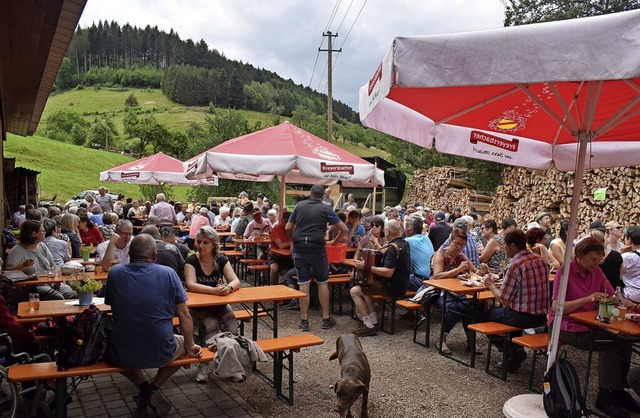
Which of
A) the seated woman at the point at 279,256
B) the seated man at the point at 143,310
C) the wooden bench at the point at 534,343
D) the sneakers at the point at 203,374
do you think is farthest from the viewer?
the seated woman at the point at 279,256

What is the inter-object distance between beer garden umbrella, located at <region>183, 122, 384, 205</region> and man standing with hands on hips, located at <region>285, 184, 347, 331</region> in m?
0.59

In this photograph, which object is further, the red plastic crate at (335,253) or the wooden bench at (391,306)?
the red plastic crate at (335,253)

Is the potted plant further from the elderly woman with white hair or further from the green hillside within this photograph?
the green hillside

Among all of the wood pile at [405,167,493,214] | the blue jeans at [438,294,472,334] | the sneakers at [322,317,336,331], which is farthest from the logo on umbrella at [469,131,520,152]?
the wood pile at [405,167,493,214]

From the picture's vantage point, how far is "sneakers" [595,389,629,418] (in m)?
3.96

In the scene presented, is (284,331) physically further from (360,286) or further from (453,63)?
(453,63)

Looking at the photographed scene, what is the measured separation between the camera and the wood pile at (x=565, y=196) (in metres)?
11.0

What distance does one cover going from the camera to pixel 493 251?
6801 mm

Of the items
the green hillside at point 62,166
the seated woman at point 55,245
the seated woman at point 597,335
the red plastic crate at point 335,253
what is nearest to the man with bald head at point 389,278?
the red plastic crate at point 335,253

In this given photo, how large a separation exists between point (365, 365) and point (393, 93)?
7.28 feet

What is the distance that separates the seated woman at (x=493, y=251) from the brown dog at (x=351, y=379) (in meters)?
3.23

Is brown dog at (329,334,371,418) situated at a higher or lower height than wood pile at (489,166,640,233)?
lower


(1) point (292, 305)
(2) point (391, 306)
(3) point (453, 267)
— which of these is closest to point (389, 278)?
(2) point (391, 306)

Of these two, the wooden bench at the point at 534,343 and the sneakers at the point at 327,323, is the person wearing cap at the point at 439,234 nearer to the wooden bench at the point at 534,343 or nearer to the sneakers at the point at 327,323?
the sneakers at the point at 327,323
